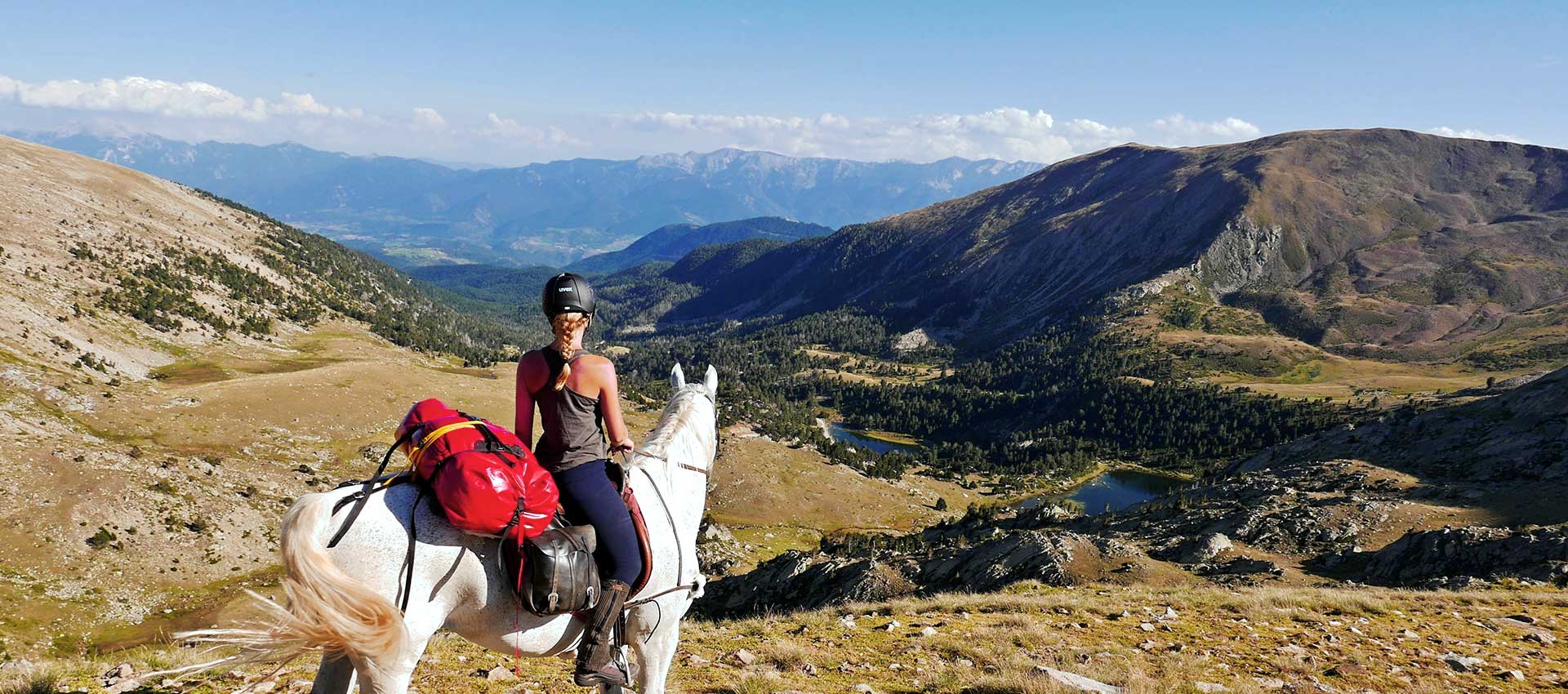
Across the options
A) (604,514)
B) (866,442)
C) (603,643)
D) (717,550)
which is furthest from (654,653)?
(866,442)

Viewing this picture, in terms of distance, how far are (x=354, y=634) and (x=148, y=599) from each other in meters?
63.4

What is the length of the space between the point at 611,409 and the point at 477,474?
160 centimetres

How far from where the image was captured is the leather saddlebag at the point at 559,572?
6.02 metres

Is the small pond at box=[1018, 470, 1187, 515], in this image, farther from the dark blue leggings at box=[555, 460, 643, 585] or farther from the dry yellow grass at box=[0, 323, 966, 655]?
the dark blue leggings at box=[555, 460, 643, 585]

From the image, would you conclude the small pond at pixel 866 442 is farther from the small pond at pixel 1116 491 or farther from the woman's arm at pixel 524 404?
the woman's arm at pixel 524 404

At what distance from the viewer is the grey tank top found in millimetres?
6660

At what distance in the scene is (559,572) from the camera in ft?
20.2

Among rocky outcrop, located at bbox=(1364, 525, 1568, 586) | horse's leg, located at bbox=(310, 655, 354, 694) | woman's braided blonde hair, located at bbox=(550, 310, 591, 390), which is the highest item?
woman's braided blonde hair, located at bbox=(550, 310, 591, 390)

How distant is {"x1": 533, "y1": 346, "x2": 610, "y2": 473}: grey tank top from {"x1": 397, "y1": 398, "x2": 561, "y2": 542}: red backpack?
0.48 meters

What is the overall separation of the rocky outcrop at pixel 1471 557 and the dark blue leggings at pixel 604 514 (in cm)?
3281

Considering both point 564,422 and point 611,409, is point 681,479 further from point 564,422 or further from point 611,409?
point 564,422

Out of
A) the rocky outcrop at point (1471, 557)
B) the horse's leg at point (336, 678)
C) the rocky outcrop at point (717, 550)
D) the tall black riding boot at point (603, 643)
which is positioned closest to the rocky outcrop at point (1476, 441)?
the rocky outcrop at point (1471, 557)

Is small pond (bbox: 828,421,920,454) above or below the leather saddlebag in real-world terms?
below

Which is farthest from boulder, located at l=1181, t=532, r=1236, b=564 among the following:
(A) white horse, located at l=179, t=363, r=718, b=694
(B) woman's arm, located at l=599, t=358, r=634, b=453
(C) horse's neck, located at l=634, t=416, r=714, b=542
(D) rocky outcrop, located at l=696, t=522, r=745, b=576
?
(D) rocky outcrop, located at l=696, t=522, r=745, b=576
